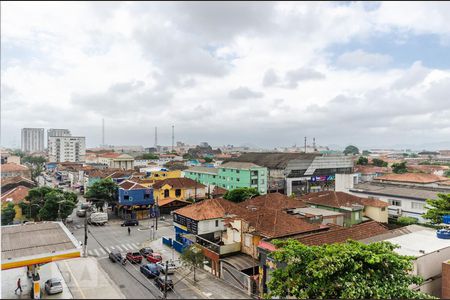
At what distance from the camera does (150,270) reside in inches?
973

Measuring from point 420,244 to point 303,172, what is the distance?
163ft

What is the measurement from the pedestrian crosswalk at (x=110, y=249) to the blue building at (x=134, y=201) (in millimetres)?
12760

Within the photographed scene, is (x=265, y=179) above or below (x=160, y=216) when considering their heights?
above

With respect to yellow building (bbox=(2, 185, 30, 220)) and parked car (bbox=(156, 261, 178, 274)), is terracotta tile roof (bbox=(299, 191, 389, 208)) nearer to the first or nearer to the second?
parked car (bbox=(156, 261, 178, 274))

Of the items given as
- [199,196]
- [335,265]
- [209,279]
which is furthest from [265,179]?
[335,265]

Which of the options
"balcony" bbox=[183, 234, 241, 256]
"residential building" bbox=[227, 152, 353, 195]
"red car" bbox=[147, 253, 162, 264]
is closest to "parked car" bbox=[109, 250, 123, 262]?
"red car" bbox=[147, 253, 162, 264]

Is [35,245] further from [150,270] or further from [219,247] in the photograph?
[219,247]

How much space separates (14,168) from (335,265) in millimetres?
87613

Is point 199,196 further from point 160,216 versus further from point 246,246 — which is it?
point 246,246

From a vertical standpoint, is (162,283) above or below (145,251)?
above

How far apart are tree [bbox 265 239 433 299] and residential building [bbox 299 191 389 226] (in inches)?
875

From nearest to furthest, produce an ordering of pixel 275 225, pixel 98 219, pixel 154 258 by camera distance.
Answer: pixel 275 225, pixel 154 258, pixel 98 219

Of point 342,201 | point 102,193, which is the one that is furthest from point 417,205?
point 102,193

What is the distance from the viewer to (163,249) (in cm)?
3231
